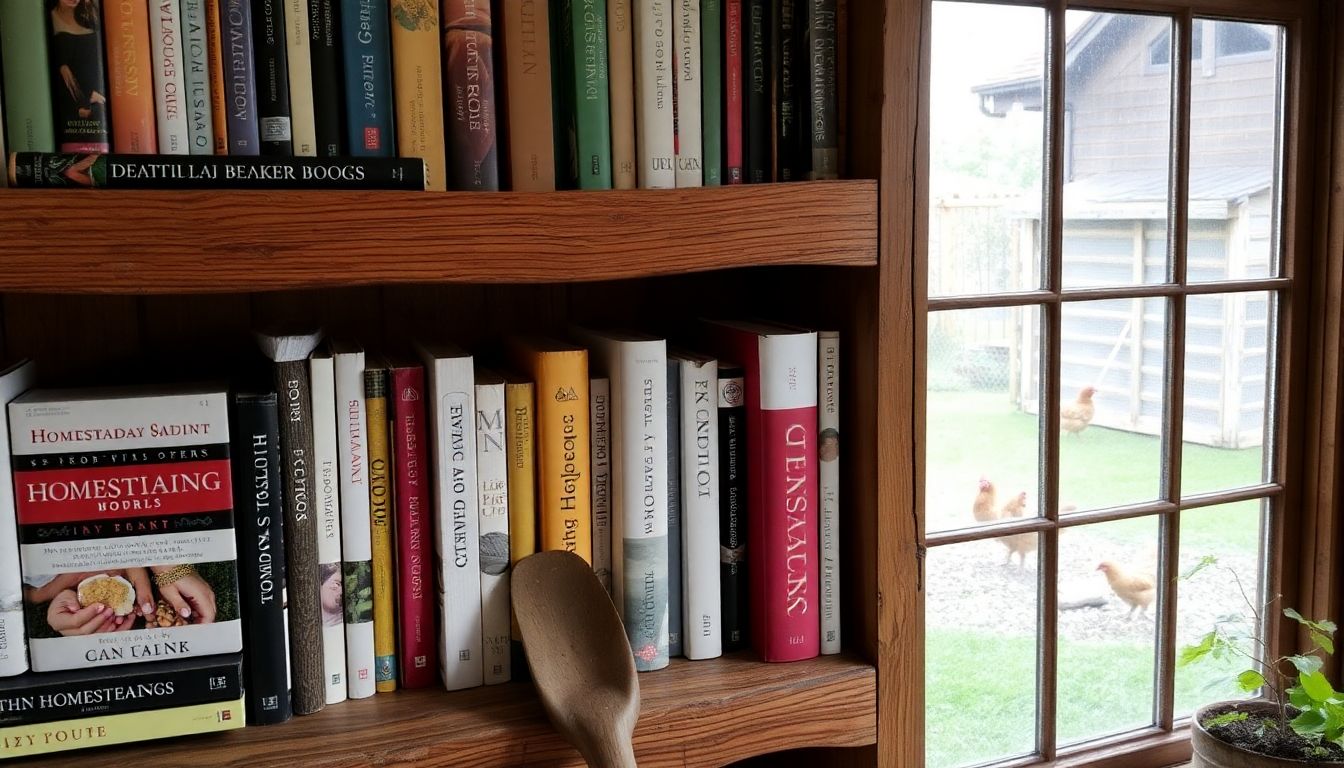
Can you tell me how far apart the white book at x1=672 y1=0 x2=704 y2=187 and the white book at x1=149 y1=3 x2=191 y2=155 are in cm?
45

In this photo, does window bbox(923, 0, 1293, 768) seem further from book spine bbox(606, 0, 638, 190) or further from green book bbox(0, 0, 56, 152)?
green book bbox(0, 0, 56, 152)

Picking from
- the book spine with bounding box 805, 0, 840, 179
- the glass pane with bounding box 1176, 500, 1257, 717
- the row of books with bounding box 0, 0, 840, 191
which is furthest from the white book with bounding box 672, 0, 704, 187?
the glass pane with bounding box 1176, 500, 1257, 717

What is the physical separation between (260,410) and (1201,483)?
1.16 meters

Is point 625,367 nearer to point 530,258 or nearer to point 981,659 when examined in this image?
point 530,258

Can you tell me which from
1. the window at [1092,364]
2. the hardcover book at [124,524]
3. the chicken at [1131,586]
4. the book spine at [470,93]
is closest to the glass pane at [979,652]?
the window at [1092,364]

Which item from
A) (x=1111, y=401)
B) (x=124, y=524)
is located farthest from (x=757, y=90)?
(x=124, y=524)

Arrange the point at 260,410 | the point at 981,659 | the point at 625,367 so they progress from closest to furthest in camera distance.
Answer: the point at 260,410 → the point at 625,367 → the point at 981,659

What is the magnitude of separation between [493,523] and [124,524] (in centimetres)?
33

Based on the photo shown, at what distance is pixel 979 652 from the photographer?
1.35m

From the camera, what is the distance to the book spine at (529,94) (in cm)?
103

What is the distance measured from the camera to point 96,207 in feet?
2.85

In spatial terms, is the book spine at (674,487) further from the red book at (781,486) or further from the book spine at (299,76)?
the book spine at (299,76)

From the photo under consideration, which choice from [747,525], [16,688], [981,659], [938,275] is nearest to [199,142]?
[16,688]

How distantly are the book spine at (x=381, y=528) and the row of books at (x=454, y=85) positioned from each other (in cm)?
21
